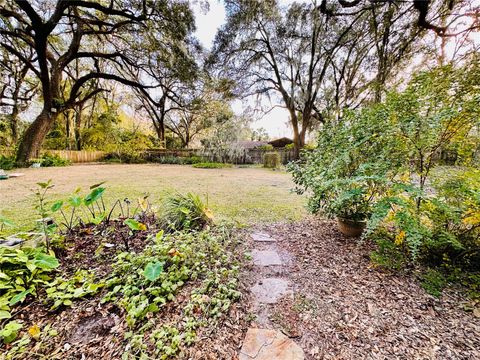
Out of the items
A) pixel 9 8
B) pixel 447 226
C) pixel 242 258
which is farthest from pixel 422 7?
pixel 9 8

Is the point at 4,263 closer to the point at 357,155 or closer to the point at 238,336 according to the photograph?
the point at 238,336

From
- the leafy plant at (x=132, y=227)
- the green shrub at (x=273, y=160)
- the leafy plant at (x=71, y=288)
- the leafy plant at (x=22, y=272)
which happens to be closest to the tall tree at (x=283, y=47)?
the green shrub at (x=273, y=160)

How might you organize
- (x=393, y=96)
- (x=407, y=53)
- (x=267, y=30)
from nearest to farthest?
(x=393, y=96) → (x=407, y=53) → (x=267, y=30)

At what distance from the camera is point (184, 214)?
2.10 metres

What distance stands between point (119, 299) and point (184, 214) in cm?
100

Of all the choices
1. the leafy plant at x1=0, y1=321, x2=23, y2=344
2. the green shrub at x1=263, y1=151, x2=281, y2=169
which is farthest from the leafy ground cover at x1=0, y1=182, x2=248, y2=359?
the green shrub at x1=263, y1=151, x2=281, y2=169

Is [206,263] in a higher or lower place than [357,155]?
lower

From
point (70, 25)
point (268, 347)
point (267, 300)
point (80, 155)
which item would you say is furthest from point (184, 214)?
point (80, 155)

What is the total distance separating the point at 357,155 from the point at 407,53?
32.4 feet

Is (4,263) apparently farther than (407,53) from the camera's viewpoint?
No

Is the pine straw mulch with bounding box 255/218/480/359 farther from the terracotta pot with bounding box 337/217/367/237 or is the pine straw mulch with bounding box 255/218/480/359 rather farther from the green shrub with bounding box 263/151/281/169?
the green shrub with bounding box 263/151/281/169

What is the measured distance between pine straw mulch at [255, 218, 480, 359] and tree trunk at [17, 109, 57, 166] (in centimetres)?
1087

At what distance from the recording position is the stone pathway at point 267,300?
0.93 metres

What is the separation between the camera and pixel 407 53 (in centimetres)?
808
